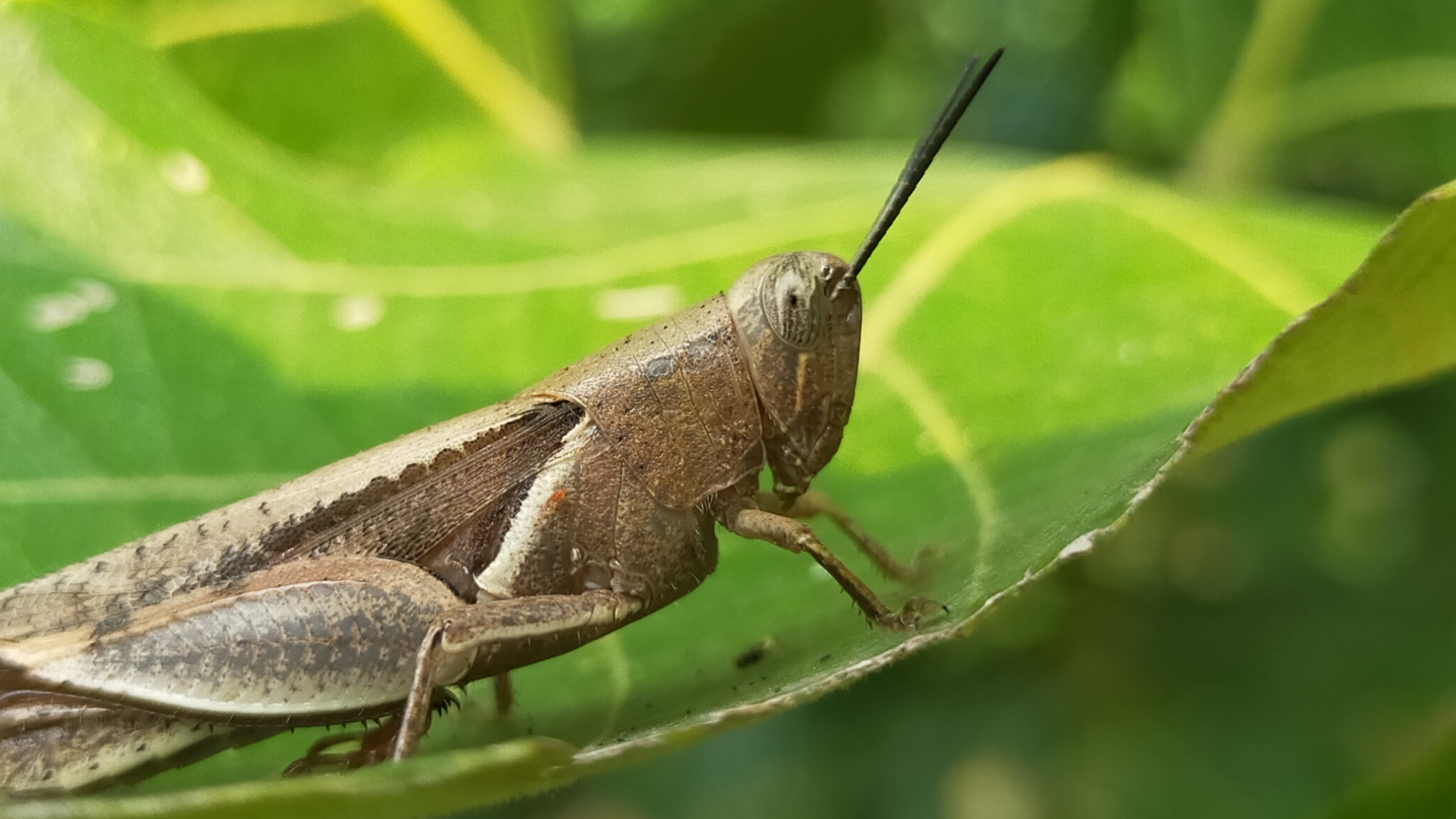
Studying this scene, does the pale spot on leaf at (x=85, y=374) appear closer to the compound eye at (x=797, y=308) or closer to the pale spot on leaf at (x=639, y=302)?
the pale spot on leaf at (x=639, y=302)

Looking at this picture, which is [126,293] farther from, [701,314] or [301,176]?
[701,314]

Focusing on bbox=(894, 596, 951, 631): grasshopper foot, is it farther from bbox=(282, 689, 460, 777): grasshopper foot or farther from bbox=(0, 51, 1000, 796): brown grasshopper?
bbox=(282, 689, 460, 777): grasshopper foot

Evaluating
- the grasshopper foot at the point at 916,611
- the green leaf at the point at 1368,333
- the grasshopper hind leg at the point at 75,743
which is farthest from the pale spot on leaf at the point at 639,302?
the green leaf at the point at 1368,333

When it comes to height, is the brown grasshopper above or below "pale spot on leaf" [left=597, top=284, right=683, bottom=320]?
below

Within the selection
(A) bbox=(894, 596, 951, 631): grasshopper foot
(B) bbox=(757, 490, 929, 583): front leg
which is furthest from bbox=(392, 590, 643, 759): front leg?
(A) bbox=(894, 596, 951, 631): grasshopper foot

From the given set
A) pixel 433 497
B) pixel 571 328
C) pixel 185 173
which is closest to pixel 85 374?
pixel 185 173

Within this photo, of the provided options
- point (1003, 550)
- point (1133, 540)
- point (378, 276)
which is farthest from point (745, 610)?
point (1133, 540)

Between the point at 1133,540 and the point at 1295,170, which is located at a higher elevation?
the point at 1295,170
